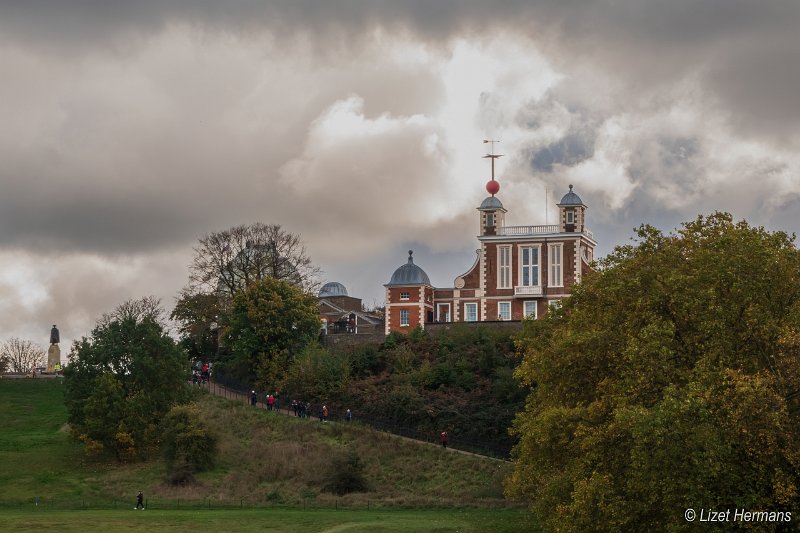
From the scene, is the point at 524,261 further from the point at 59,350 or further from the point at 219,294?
the point at 59,350

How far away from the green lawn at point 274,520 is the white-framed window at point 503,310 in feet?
122

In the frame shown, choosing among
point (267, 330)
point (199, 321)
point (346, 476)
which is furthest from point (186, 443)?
Answer: point (199, 321)

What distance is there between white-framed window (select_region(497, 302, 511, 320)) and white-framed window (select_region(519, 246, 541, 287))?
2034 mm

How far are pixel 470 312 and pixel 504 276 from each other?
3957 millimetres

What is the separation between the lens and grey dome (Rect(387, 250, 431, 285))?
3745 inches

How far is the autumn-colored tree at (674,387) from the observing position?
1344 inches

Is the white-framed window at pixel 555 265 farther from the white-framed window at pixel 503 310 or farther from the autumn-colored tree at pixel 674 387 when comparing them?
the autumn-colored tree at pixel 674 387

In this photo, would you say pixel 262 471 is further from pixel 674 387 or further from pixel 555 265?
pixel 674 387

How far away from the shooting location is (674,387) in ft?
116

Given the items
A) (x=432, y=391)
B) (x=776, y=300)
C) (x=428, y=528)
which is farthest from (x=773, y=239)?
(x=432, y=391)

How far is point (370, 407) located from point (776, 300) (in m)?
42.3

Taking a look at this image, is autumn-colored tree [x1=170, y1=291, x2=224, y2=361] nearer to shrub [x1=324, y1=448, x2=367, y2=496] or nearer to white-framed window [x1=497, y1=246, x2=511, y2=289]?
white-framed window [x1=497, y1=246, x2=511, y2=289]

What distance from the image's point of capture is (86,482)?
66.5 m

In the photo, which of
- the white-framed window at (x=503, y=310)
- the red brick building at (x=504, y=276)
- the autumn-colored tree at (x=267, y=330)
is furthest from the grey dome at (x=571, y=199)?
the autumn-colored tree at (x=267, y=330)
